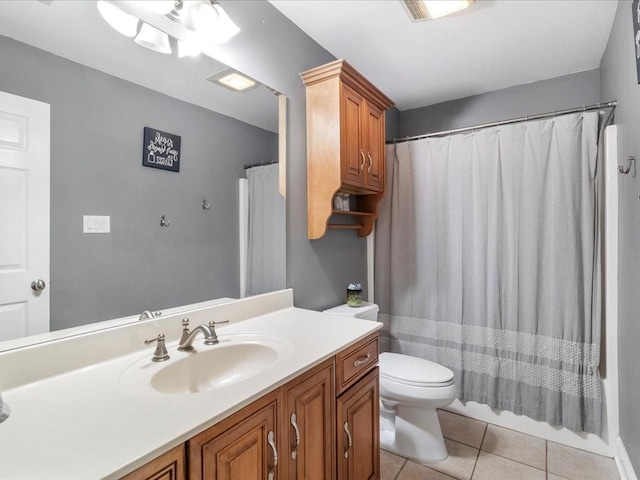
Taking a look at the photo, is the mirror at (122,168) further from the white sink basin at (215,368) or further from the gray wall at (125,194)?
the white sink basin at (215,368)

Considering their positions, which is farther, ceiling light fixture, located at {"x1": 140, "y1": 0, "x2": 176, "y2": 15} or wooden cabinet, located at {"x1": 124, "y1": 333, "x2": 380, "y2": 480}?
ceiling light fixture, located at {"x1": 140, "y1": 0, "x2": 176, "y2": 15}

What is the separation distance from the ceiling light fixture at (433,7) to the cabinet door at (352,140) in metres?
0.47

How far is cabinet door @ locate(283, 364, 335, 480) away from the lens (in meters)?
0.99

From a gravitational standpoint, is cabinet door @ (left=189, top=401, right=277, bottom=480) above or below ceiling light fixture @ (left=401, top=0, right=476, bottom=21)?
below

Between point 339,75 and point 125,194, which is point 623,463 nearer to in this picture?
point 339,75

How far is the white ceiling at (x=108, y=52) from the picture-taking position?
0.93m

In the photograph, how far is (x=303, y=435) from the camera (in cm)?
104

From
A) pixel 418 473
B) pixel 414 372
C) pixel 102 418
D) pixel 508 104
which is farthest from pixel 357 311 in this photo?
pixel 508 104

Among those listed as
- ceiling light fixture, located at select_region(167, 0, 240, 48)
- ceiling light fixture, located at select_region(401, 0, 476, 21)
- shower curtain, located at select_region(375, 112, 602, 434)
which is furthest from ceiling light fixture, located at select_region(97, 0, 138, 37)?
shower curtain, located at select_region(375, 112, 602, 434)

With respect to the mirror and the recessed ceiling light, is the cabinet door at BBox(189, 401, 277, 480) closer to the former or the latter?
the mirror

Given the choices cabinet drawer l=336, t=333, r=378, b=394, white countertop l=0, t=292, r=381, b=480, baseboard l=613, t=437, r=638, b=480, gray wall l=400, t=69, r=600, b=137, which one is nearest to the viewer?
white countertop l=0, t=292, r=381, b=480

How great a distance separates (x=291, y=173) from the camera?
5.87 ft

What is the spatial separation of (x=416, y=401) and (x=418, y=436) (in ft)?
0.91

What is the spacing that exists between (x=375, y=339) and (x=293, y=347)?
45cm
